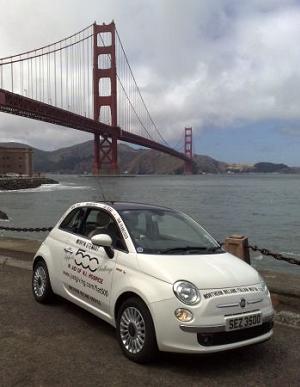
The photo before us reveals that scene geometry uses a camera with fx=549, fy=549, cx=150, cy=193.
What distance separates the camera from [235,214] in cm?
3384

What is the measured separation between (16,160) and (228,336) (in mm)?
127446

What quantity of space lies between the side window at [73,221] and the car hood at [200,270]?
137 cm

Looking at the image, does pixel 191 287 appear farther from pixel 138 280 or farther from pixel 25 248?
pixel 25 248

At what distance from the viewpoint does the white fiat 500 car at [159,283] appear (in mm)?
4023

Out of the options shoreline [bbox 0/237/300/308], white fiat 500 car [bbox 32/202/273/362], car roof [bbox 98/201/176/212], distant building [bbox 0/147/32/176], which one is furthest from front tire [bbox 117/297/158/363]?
distant building [bbox 0/147/32/176]

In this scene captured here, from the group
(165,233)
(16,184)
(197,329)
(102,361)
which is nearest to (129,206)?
(165,233)

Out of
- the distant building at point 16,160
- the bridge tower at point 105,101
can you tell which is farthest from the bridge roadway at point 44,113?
the distant building at point 16,160

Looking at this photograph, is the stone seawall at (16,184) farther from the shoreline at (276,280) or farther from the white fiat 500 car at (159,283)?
the white fiat 500 car at (159,283)

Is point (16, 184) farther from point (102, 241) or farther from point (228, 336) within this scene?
point (228, 336)

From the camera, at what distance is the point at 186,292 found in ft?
13.4

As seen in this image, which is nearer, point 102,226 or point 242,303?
point 242,303

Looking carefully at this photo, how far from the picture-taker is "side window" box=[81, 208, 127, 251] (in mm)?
4875

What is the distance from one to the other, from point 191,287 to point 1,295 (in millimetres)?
3093

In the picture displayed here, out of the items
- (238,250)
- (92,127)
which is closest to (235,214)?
(238,250)
